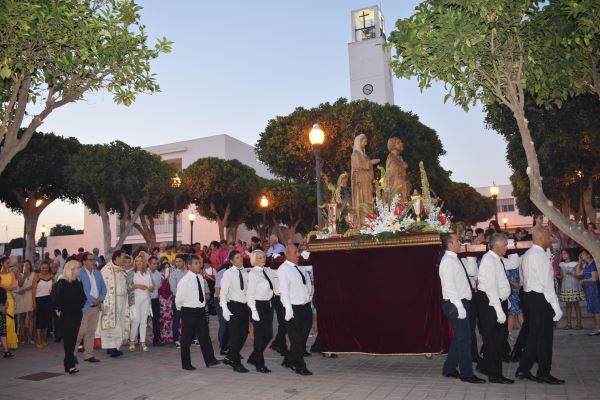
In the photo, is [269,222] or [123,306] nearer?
[123,306]

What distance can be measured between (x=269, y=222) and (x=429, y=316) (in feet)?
120

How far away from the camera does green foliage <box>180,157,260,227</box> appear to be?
3631 cm

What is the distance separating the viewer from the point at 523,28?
28.8 feet

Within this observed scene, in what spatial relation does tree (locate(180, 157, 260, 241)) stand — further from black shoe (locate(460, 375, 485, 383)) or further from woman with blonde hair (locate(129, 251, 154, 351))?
black shoe (locate(460, 375, 485, 383))

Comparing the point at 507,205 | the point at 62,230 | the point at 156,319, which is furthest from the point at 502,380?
the point at 62,230

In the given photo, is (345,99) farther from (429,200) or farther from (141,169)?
(429,200)

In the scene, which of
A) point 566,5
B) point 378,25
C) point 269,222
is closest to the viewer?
point 566,5

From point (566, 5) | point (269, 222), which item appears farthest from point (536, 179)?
point (269, 222)

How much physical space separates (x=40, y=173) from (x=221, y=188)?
11.6 meters

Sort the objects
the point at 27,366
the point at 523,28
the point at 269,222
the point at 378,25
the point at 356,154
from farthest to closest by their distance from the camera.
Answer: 1. the point at 378,25
2. the point at 269,222
3. the point at 356,154
4. the point at 27,366
5. the point at 523,28

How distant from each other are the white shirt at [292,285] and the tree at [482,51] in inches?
155

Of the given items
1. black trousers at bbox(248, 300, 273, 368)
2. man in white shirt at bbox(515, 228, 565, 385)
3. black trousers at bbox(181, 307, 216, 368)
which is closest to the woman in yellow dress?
black trousers at bbox(181, 307, 216, 368)

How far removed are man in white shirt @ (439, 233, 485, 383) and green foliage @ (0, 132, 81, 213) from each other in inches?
1060

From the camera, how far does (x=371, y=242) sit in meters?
8.43
